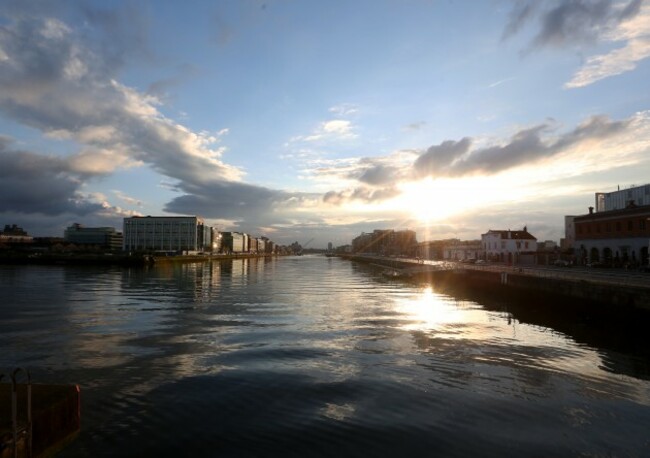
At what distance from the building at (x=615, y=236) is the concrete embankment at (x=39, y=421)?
73.7 metres

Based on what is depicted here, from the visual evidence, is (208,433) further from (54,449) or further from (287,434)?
(54,449)

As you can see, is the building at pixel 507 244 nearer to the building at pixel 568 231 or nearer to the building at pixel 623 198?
the building at pixel 623 198

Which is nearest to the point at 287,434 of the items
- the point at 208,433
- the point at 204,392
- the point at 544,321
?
the point at 208,433

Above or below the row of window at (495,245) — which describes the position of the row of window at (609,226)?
above

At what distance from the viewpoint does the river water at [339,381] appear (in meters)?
11.3

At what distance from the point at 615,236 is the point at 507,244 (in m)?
53.9

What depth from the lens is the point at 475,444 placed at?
11.1 m

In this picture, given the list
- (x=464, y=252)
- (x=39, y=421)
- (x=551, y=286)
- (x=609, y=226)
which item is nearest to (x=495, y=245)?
(x=464, y=252)

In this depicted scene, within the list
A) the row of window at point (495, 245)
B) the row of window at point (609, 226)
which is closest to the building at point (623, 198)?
the row of window at point (609, 226)

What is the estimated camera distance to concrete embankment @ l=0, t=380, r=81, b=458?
6852 mm

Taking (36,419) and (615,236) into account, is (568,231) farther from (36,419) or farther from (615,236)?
(36,419)

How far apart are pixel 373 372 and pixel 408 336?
8.74 m

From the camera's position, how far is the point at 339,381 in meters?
16.2

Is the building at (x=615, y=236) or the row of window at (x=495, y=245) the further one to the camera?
the row of window at (x=495, y=245)
